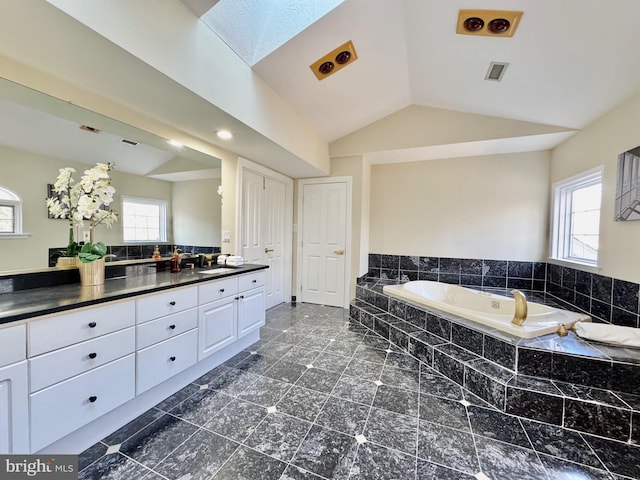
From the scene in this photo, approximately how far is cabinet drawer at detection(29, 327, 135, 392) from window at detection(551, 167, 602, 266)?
4.03 meters

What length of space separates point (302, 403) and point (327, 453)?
43cm

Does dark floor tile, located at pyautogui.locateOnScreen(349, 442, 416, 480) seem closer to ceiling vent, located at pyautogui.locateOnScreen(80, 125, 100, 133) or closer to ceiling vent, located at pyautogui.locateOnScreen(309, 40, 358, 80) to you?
ceiling vent, located at pyautogui.locateOnScreen(80, 125, 100, 133)

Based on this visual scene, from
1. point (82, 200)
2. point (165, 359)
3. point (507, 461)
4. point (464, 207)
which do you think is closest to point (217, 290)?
point (165, 359)

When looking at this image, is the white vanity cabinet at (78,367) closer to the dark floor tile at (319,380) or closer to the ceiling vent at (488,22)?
the dark floor tile at (319,380)

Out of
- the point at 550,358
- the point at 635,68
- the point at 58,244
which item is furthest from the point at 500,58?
the point at 58,244

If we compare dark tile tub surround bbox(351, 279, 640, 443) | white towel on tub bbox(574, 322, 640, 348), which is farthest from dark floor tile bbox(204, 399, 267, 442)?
white towel on tub bbox(574, 322, 640, 348)

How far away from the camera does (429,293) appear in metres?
3.49

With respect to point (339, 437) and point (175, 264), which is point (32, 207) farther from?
point (339, 437)

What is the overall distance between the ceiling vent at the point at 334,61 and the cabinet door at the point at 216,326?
2.29m

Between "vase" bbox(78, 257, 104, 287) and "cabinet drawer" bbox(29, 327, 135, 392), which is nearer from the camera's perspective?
"cabinet drawer" bbox(29, 327, 135, 392)

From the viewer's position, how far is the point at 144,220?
2.18 metres

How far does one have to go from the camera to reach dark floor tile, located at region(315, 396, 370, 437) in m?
1.53

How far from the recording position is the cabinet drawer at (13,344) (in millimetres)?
1043

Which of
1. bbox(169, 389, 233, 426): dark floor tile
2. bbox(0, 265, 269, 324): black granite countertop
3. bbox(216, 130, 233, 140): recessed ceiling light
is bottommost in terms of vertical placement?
bbox(169, 389, 233, 426): dark floor tile
